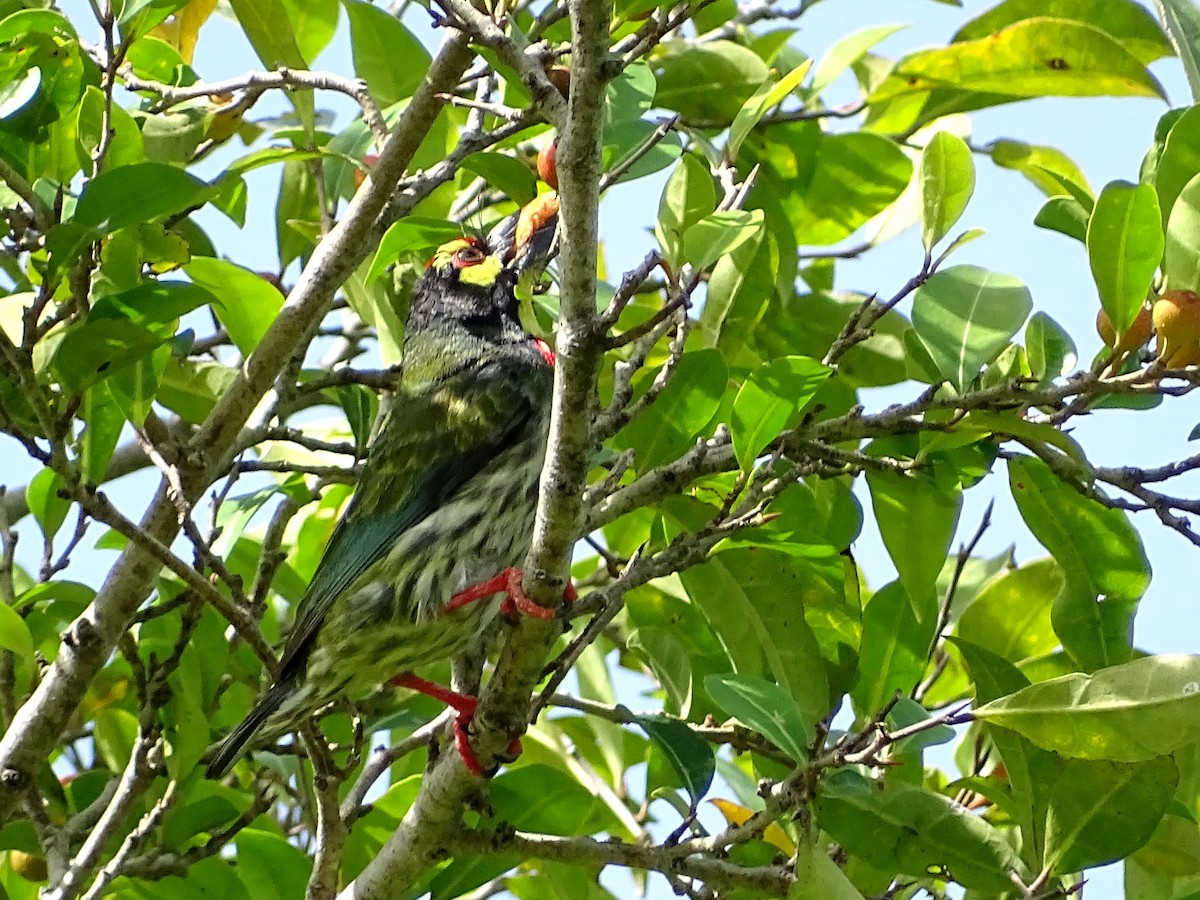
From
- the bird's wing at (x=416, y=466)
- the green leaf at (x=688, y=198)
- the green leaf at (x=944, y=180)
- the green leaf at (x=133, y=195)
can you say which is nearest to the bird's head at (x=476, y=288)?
the bird's wing at (x=416, y=466)

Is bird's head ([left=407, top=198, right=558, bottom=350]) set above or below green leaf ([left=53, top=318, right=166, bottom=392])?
above

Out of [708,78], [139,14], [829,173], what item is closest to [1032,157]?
[829,173]

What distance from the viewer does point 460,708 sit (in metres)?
2.80

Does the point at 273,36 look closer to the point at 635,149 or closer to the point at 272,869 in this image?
the point at 635,149

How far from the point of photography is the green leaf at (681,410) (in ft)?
8.36

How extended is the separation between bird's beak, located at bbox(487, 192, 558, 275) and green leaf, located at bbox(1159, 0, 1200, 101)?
50.1 inches

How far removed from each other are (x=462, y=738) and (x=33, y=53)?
1.62 m

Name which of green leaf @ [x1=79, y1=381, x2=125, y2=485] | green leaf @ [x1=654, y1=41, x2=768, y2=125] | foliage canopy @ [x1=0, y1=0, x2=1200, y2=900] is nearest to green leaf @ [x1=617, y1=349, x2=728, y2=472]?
foliage canopy @ [x1=0, y1=0, x2=1200, y2=900]

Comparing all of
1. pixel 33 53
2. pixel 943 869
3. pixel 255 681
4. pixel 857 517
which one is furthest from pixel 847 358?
pixel 33 53

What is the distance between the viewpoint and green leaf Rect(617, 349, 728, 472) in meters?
2.55

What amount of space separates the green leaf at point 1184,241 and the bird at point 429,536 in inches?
53.4

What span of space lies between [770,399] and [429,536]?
46.0 inches

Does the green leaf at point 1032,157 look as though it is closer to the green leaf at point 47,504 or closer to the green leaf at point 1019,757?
the green leaf at point 1019,757

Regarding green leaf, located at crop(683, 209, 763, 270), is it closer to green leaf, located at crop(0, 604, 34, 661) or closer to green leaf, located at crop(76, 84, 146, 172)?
green leaf, located at crop(76, 84, 146, 172)
